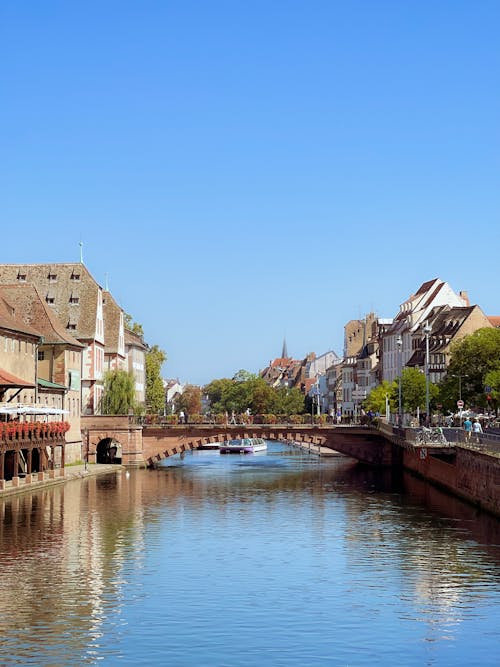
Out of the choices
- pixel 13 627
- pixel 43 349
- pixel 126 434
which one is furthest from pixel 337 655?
pixel 126 434

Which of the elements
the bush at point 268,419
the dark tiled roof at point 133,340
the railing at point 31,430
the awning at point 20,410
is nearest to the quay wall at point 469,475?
the awning at point 20,410

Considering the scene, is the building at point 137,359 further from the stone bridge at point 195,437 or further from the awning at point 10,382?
the awning at point 10,382

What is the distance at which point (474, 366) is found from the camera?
114 m

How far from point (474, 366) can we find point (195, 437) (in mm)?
26386

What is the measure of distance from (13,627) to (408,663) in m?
10.8

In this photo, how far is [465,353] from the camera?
11462cm

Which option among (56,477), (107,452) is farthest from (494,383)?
(56,477)

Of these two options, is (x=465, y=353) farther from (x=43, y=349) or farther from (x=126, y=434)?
(x=43, y=349)

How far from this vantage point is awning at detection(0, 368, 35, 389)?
77.6 metres

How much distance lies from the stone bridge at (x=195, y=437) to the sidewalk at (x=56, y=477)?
3.92m

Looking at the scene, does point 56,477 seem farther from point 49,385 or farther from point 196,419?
point 196,419

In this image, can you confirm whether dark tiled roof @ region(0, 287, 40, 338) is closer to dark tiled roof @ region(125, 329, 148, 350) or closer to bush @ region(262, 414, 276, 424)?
bush @ region(262, 414, 276, 424)

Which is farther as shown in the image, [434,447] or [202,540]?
[434,447]

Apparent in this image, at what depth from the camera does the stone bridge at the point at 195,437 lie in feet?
350
